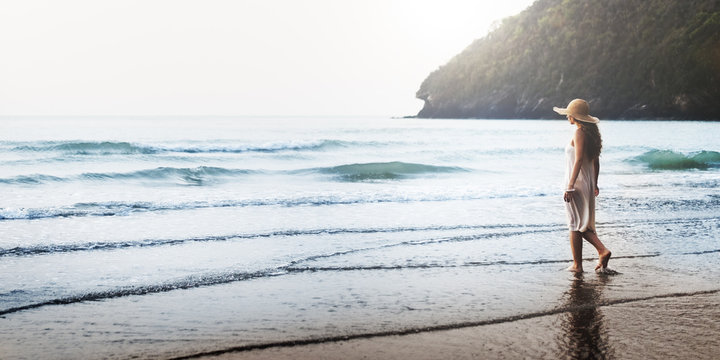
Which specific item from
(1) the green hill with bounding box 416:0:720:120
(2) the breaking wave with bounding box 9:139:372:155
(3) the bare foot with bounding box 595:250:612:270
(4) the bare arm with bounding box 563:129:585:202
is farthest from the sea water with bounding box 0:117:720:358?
(1) the green hill with bounding box 416:0:720:120

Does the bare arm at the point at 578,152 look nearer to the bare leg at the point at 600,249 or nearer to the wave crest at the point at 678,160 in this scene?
the bare leg at the point at 600,249

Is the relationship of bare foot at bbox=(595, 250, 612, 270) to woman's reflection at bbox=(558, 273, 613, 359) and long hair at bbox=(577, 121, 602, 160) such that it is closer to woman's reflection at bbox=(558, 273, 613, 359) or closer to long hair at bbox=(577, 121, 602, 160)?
woman's reflection at bbox=(558, 273, 613, 359)

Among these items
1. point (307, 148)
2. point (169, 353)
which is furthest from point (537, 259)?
point (307, 148)

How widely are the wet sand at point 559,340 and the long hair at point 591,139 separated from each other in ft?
5.48

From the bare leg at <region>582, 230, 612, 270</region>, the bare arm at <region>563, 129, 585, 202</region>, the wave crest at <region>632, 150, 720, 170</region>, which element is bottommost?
the wave crest at <region>632, 150, 720, 170</region>

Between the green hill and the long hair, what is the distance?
317ft

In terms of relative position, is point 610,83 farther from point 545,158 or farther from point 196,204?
point 196,204

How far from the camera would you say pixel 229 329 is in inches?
164

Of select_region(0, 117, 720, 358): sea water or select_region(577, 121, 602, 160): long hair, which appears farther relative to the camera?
select_region(577, 121, 602, 160): long hair

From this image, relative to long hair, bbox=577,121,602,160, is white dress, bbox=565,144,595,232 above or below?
below

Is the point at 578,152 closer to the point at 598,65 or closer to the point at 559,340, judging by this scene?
the point at 559,340

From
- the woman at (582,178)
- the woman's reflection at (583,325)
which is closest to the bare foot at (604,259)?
the woman at (582,178)

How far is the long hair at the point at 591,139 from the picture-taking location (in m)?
5.82

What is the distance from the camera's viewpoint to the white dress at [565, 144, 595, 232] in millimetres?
5926
